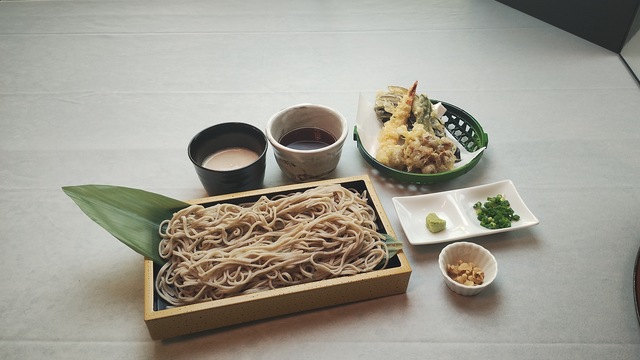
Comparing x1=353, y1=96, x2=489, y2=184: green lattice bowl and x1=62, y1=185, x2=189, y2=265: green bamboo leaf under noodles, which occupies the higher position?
x1=353, y1=96, x2=489, y2=184: green lattice bowl

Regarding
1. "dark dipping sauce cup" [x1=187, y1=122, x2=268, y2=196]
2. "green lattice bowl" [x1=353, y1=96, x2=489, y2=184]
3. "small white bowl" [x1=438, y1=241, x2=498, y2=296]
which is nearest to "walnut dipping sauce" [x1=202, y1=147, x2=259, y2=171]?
"dark dipping sauce cup" [x1=187, y1=122, x2=268, y2=196]

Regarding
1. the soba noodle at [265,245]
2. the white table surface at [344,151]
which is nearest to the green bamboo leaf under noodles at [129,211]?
the soba noodle at [265,245]

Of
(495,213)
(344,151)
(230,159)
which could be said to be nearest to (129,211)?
(230,159)

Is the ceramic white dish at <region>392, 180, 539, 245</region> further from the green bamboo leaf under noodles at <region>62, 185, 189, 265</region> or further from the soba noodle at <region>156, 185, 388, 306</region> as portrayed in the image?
the green bamboo leaf under noodles at <region>62, 185, 189, 265</region>

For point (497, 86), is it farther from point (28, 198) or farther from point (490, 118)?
point (28, 198)

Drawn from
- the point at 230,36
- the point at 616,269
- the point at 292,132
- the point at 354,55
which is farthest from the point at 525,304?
the point at 230,36
